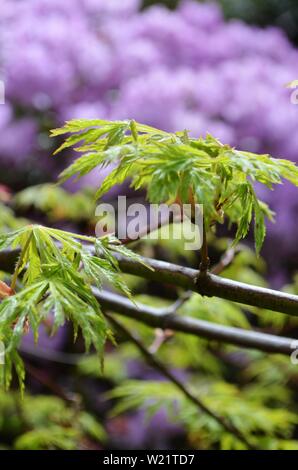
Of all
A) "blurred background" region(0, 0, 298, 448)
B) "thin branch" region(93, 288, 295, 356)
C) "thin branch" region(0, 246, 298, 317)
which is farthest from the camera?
"blurred background" region(0, 0, 298, 448)

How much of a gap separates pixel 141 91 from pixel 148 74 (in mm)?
159

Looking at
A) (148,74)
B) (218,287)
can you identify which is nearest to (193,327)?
(218,287)

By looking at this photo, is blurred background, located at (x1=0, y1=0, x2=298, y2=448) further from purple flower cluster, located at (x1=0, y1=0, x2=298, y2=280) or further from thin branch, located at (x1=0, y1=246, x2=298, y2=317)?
thin branch, located at (x1=0, y1=246, x2=298, y2=317)

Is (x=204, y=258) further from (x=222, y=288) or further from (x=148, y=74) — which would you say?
(x=148, y=74)

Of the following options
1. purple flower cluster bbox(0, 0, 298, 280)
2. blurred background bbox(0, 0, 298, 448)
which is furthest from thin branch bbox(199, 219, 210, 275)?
purple flower cluster bbox(0, 0, 298, 280)

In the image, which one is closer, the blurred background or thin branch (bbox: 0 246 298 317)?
thin branch (bbox: 0 246 298 317)

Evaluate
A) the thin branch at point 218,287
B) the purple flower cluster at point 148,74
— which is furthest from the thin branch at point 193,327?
the purple flower cluster at point 148,74

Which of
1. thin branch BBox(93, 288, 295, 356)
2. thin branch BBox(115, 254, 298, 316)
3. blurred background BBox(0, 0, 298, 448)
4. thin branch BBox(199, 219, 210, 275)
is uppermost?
blurred background BBox(0, 0, 298, 448)

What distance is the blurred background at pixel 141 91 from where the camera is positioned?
7.17 ft

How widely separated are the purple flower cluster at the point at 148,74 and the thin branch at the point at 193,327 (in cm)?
123

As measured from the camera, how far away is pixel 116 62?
2420 mm

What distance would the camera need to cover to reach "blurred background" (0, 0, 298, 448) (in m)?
2.19

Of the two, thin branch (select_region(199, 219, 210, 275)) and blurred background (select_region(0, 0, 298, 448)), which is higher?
blurred background (select_region(0, 0, 298, 448))

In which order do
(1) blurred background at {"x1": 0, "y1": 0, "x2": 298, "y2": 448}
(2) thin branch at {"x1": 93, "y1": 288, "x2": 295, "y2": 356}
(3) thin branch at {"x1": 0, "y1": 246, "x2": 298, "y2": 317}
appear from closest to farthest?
1. (3) thin branch at {"x1": 0, "y1": 246, "x2": 298, "y2": 317}
2. (2) thin branch at {"x1": 93, "y1": 288, "x2": 295, "y2": 356}
3. (1) blurred background at {"x1": 0, "y1": 0, "x2": 298, "y2": 448}
